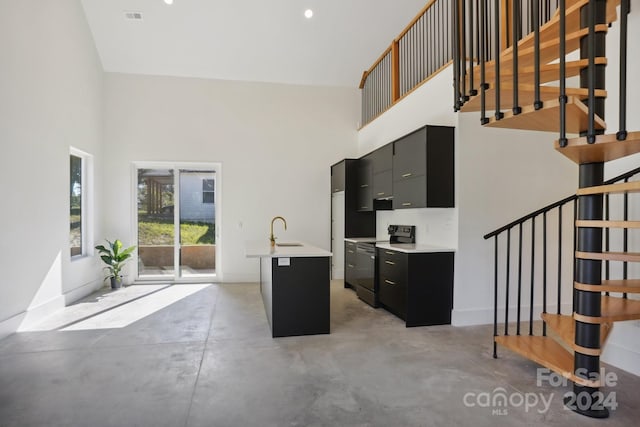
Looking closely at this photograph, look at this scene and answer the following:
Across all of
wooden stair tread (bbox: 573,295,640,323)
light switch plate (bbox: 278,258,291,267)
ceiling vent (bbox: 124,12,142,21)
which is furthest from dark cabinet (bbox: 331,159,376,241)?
wooden stair tread (bbox: 573,295,640,323)

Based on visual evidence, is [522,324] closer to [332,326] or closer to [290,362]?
[332,326]

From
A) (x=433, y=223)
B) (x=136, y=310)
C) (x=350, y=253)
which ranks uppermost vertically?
(x=433, y=223)

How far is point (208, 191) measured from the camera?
7.09m

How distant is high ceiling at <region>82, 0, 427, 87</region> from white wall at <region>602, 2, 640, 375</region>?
3304mm

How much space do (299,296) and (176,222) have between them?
155 inches

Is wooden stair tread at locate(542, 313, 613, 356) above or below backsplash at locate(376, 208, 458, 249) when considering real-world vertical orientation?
below

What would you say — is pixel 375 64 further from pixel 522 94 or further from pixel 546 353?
pixel 546 353

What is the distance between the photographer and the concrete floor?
7.73 ft

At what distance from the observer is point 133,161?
22.0ft

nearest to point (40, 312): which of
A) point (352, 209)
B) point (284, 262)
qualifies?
point (284, 262)

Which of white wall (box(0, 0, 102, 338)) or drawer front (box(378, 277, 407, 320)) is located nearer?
white wall (box(0, 0, 102, 338))

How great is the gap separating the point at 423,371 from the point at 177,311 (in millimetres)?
3325

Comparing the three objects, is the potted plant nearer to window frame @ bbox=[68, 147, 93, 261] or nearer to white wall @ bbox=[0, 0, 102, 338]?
window frame @ bbox=[68, 147, 93, 261]

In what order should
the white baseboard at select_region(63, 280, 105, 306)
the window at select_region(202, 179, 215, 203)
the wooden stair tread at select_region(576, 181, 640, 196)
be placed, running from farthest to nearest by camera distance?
the window at select_region(202, 179, 215, 203)
the white baseboard at select_region(63, 280, 105, 306)
the wooden stair tread at select_region(576, 181, 640, 196)
